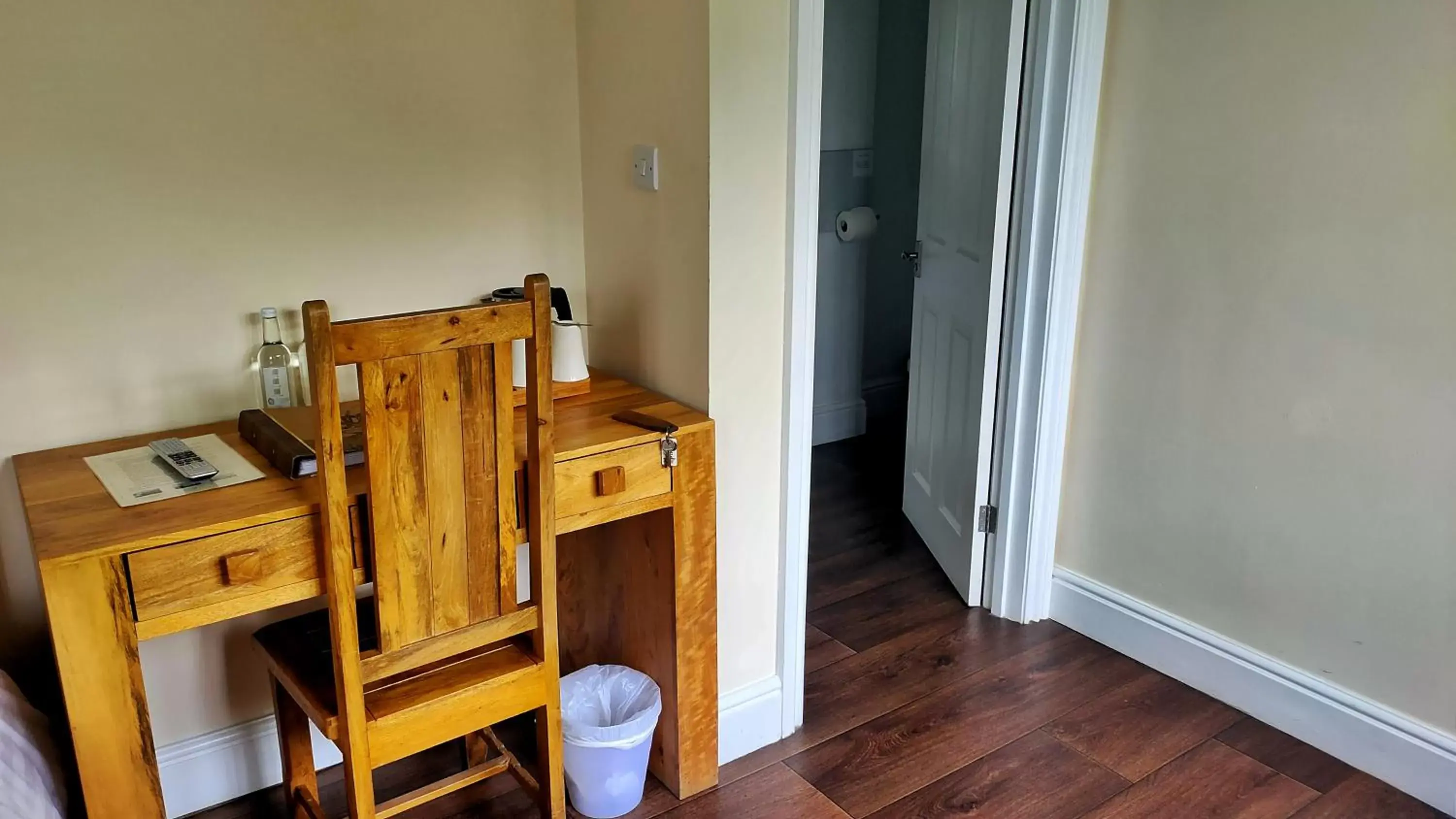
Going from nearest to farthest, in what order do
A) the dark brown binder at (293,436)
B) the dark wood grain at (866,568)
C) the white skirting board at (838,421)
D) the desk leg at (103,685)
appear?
the desk leg at (103,685) → the dark brown binder at (293,436) → the dark wood grain at (866,568) → the white skirting board at (838,421)

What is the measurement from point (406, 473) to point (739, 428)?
751 mm

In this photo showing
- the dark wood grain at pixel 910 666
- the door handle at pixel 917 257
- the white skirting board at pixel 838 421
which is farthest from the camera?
the white skirting board at pixel 838 421

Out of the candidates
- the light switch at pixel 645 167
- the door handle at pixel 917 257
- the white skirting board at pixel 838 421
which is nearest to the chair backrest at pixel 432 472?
the light switch at pixel 645 167

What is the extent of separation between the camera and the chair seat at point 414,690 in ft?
5.66

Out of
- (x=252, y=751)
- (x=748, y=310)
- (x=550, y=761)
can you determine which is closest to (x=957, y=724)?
(x=550, y=761)

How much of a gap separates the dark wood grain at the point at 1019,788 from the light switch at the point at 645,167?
1.36 m

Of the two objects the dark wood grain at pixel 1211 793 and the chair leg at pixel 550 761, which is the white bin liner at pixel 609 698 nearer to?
the chair leg at pixel 550 761

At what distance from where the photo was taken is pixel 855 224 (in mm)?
3957

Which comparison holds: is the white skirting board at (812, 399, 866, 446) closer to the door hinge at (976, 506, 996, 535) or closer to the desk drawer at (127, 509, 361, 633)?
the door hinge at (976, 506, 996, 535)

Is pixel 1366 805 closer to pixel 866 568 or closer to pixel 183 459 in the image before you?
pixel 866 568

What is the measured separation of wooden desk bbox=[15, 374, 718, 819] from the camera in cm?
150

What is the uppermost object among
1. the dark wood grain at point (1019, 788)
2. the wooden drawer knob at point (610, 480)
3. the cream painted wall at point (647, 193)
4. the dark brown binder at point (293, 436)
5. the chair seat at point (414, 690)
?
the cream painted wall at point (647, 193)

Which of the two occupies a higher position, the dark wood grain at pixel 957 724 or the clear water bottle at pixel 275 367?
the clear water bottle at pixel 275 367

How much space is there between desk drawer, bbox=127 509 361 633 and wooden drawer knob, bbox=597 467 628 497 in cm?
44
